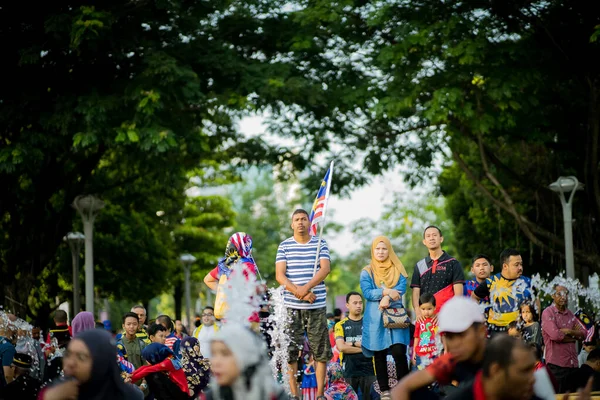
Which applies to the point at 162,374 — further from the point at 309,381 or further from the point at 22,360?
the point at 309,381

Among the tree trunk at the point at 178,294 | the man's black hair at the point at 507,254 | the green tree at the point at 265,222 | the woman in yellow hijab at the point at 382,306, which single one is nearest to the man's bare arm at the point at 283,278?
the woman in yellow hijab at the point at 382,306

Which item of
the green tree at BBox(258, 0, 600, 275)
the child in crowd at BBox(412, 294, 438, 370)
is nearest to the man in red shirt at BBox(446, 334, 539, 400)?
the child in crowd at BBox(412, 294, 438, 370)

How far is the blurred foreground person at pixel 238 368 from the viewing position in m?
5.91

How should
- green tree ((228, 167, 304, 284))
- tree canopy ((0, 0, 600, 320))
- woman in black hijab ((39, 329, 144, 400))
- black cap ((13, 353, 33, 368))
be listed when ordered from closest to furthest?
woman in black hijab ((39, 329, 144, 400)) < black cap ((13, 353, 33, 368)) < tree canopy ((0, 0, 600, 320)) < green tree ((228, 167, 304, 284))

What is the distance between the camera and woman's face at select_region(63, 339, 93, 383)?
6613 millimetres

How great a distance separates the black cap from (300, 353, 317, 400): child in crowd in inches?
133

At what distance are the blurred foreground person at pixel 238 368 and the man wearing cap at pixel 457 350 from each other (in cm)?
87

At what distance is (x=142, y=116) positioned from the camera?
2009 cm

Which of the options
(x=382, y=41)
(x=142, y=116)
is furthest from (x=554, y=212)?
(x=142, y=116)

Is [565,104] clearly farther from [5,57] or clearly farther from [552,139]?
[5,57]

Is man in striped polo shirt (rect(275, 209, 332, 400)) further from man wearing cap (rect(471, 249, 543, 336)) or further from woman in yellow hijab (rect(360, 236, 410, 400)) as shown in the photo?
man wearing cap (rect(471, 249, 543, 336))

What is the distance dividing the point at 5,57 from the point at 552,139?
12.0m

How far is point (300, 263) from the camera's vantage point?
487 inches

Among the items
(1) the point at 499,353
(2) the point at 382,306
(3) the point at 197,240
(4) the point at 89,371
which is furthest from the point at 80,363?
(3) the point at 197,240
